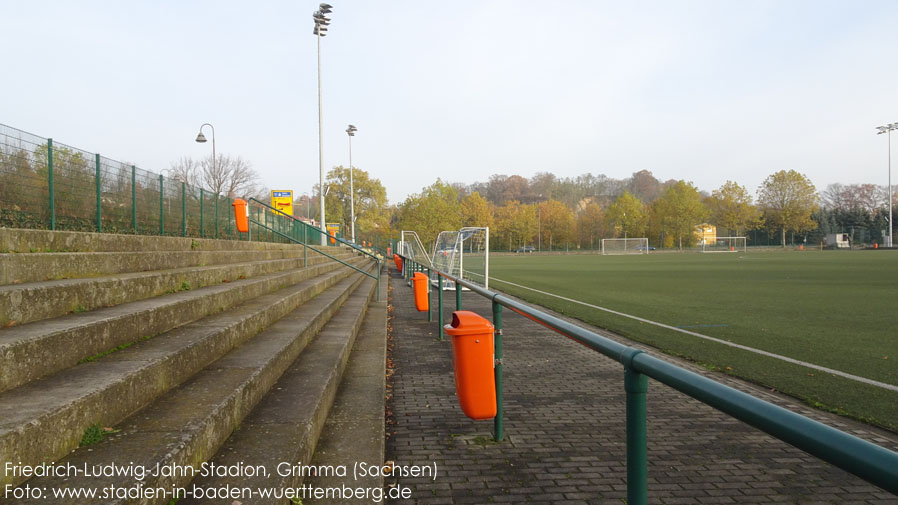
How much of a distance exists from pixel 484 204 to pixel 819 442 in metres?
84.2

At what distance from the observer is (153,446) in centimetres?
232

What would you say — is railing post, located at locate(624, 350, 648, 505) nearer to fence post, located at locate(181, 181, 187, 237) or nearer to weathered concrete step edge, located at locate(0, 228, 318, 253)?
weathered concrete step edge, located at locate(0, 228, 318, 253)

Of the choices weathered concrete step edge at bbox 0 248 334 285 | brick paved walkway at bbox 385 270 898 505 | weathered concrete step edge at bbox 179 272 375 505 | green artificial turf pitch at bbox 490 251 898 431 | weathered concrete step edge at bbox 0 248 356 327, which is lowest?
brick paved walkway at bbox 385 270 898 505

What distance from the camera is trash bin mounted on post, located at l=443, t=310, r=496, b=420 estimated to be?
328cm

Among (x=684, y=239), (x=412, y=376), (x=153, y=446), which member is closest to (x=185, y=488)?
(x=153, y=446)

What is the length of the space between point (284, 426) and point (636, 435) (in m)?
2.17

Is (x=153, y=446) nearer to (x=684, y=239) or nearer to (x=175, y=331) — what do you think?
(x=175, y=331)

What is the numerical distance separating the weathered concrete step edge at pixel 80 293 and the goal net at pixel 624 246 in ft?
255

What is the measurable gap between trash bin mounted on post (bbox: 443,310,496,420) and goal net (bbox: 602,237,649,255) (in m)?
78.1

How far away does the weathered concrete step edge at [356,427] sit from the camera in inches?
117

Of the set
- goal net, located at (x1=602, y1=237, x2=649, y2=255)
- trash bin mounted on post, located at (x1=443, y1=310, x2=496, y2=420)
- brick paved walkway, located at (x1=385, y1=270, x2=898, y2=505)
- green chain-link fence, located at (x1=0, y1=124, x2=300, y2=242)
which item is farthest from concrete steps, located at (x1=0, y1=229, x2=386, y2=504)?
goal net, located at (x1=602, y1=237, x2=649, y2=255)

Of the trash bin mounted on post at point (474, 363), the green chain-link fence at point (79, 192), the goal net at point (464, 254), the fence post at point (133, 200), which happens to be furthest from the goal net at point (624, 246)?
the trash bin mounted on post at point (474, 363)

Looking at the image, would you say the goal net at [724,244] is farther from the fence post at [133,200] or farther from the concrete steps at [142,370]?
the concrete steps at [142,370]

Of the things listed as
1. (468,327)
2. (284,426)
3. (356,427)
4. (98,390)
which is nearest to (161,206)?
(356,427)
